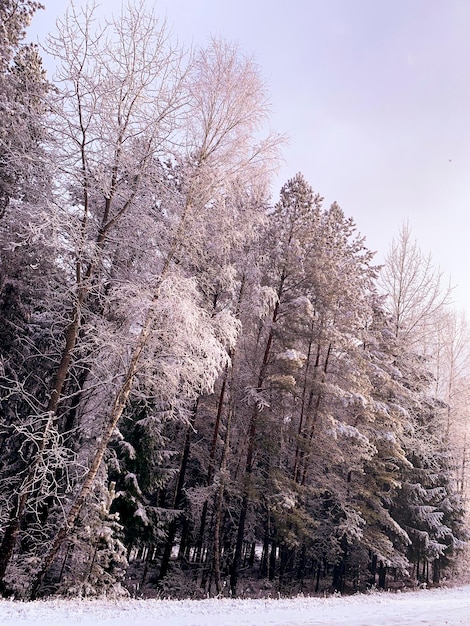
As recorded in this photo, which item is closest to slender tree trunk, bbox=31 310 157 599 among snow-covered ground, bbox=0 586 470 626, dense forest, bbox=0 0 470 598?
dense forest, bbox=0 0 470 598

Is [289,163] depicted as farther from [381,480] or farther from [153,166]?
[381,480]

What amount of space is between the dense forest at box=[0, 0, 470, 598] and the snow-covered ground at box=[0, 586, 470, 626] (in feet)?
4.98

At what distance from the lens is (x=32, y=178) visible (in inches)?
365

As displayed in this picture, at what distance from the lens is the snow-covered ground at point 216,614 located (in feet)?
21.0

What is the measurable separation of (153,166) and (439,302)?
1768cm

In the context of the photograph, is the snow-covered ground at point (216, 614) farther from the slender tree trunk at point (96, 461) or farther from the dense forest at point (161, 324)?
the dense forest at point (161, 324)

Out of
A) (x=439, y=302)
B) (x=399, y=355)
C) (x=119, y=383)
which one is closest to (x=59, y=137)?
(x=119, y=383)

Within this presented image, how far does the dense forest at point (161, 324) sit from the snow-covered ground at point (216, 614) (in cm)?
152

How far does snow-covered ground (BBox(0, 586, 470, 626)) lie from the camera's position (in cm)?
640

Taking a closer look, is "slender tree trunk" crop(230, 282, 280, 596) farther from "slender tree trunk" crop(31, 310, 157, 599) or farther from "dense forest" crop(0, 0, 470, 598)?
"slender tree trunk" crop(31, 310, 157, 599)

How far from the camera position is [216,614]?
7.87m

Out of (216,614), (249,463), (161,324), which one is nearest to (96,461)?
(161,324)

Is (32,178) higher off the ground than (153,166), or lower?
lower

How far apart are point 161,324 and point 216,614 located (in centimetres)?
580
